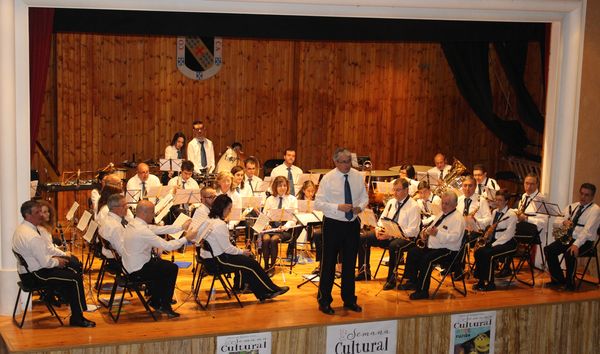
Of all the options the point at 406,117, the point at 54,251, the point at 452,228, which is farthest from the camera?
the point at 406,117

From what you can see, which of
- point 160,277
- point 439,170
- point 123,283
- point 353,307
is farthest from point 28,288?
point 439,170

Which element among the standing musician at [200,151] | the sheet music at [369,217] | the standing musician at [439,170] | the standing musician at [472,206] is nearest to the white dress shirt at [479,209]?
the standing musician at [472,206]

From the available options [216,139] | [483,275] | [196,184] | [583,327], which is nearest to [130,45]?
[216,139]

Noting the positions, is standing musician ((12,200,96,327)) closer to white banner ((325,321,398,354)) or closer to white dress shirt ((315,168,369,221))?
white banner ((325,321,398,354))

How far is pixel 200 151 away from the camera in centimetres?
1293

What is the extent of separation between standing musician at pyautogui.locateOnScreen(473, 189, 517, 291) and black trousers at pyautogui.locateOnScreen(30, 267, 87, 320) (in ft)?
14.7

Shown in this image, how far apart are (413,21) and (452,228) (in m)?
3.19

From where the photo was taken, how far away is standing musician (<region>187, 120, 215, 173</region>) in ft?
42.3

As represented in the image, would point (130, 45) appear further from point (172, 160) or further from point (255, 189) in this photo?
point (255, 189)

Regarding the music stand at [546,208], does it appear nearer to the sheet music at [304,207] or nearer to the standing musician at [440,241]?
the standing musician at [440,241]

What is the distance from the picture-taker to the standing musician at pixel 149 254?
8.25 m

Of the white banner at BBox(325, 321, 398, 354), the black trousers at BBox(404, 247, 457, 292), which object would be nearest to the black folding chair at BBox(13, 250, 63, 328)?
the white banner at BBox(325, 321, 398, 354)

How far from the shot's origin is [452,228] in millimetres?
9227

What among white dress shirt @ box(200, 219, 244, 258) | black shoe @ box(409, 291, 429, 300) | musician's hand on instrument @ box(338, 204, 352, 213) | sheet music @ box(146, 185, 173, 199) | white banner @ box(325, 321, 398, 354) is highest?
musician's hand on instrument @ box(338, 204, 352, 213)
